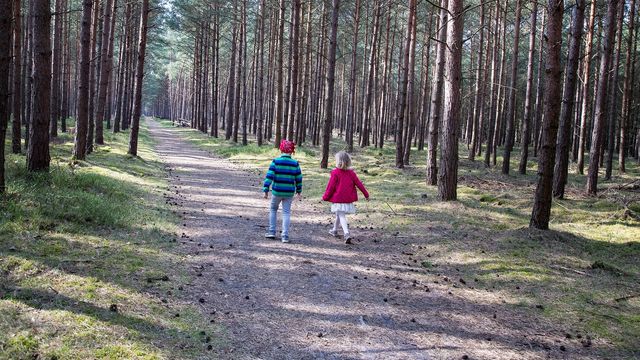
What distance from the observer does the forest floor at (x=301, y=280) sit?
15.1 feet

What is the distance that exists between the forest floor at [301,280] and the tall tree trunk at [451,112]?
0.69m

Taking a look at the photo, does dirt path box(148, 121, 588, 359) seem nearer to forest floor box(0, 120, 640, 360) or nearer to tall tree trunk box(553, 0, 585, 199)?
forest floor box(0, 120, 640, 360)

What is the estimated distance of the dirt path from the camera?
4.82 meters

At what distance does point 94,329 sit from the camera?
14.0ft

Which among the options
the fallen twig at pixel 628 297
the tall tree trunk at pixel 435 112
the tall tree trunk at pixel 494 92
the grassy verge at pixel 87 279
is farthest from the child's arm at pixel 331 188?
the tall tree trunk at pixel 494 92

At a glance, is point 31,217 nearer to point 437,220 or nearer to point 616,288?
point 437,220

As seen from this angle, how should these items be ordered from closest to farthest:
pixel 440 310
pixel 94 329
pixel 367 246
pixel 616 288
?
pixel 94 329
pixel 440 310
pixel 616 288
pixel 367 246

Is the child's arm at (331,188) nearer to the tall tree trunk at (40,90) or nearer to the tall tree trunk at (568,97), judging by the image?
the tall tree trunk at (40,90)

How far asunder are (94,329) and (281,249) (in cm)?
414

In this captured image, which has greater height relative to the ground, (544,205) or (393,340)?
Answer: (544,205)

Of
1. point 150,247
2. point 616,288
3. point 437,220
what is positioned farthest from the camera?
point 437,220

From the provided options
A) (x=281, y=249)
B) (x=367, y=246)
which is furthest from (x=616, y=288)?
(x=281, y=249)

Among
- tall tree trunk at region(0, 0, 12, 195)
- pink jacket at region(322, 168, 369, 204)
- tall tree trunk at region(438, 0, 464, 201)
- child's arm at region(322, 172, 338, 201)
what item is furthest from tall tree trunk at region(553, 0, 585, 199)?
tall tree trunk at region(0, 0, 12, 195)

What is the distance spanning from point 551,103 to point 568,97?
207 inches
